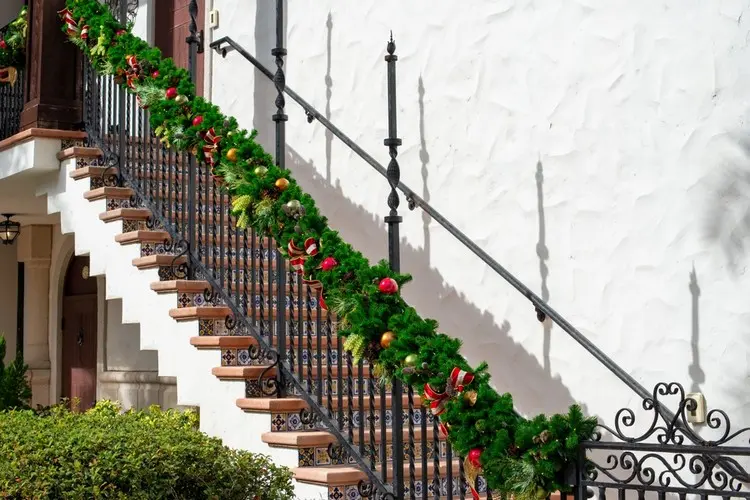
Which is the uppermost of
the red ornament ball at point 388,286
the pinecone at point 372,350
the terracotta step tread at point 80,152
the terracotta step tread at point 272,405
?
the terracotta step tread at point 80,152

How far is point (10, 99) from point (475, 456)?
264 inches

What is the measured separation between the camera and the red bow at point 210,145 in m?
6.43

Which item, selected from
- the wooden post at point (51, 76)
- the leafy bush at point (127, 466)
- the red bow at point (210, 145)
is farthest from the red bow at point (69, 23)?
the leafy bush at point (127, 466)

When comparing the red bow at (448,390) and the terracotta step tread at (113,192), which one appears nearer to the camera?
the red bow at (448,390)

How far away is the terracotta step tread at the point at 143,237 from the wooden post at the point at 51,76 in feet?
5.63

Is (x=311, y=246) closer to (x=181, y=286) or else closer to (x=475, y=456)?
(x=181, y=286)

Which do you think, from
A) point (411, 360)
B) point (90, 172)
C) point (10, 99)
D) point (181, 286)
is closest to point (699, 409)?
point (411, 360)

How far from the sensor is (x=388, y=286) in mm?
5023

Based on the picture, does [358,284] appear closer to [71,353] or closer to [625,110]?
[625,110]

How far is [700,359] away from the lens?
5262 millimetres

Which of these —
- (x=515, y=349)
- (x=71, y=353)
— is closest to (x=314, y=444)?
(x=515, y=349)

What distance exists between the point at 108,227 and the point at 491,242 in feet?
8.76

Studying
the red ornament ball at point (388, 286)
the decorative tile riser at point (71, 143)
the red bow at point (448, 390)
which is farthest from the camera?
the decorative tile riser at point (71, 143)

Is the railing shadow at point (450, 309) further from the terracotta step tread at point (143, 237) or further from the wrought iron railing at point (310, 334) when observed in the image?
the terracotta step tread at point (143, 237)
